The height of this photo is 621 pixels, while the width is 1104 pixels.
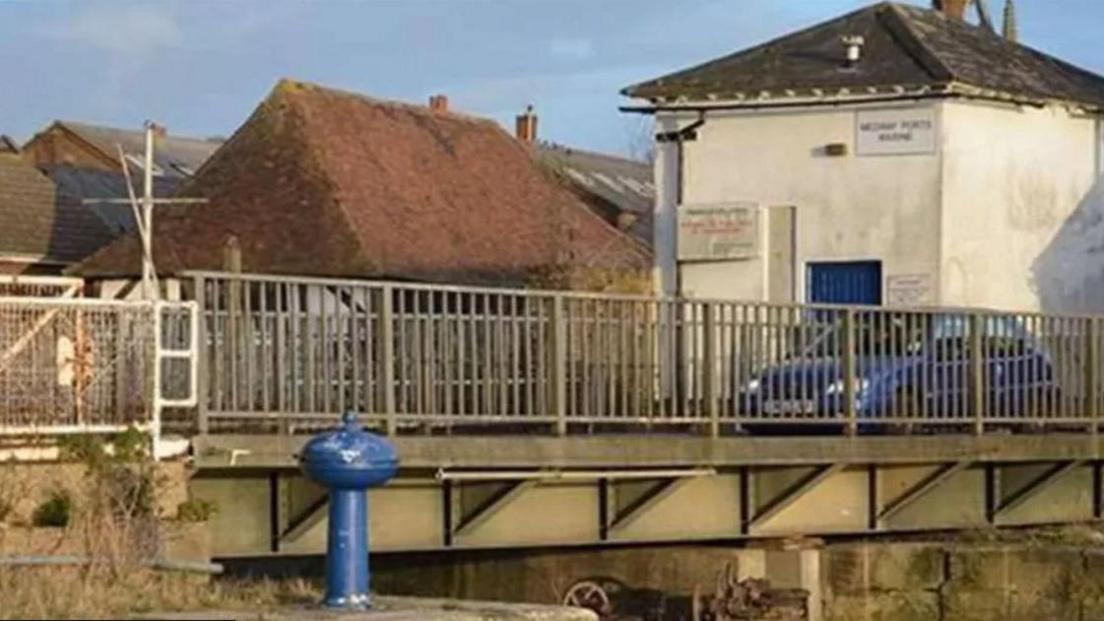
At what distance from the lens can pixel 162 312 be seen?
19.5 m

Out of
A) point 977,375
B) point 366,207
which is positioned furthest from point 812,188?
point 977,375

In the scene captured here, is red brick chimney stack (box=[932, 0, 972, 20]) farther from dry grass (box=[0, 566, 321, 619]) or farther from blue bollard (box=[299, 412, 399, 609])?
blue bollard (box=[299, 412, 399, 609])

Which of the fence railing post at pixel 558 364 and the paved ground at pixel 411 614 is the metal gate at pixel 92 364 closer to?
the paved ground at pixel 411 614

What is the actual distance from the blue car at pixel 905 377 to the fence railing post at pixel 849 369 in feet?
0.09

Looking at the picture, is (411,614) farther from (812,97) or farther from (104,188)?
(104,188)

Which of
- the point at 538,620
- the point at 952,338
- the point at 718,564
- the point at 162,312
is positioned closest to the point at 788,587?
the point at 718,564

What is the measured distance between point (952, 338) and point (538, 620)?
1262 cm

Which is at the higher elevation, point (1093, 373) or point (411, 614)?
point (1093, 373)

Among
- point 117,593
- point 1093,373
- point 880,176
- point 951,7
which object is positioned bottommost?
point 117,593

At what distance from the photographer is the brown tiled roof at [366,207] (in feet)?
157

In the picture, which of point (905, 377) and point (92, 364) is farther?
point (905, 377)

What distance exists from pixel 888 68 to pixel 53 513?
79.3ft

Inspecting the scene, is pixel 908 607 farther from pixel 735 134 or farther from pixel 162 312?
pixel 735 134

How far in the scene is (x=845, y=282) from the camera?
3991cm
